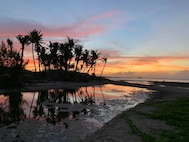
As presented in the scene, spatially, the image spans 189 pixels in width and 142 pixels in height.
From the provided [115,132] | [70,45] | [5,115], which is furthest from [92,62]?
[115,132]

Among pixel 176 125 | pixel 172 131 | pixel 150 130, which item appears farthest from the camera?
pixel 176 125

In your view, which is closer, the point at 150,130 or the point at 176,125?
the point at 150,130

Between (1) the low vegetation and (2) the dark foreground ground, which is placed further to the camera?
(2) the dark foreground ground

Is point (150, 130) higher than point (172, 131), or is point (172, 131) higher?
point (172, 131)

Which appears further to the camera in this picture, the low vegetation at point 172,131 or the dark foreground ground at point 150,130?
the dark foreground ground at point 150,130

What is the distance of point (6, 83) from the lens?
5853 cm

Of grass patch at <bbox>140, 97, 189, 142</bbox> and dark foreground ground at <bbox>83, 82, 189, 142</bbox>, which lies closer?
grass patch at <bbox>140, 97, 189, 142</bbox>

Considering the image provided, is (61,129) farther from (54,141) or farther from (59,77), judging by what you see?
(59,77)

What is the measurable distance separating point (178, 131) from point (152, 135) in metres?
1.98

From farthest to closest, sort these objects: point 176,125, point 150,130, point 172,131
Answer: point 176,125
point 150,130
point 172,131

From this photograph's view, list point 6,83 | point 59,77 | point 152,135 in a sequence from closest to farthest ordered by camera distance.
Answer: point 152,135
point 6,83
point 59,77

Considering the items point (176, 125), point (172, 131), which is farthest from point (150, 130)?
point (176, 125)

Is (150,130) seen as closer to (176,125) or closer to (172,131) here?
(172,131)

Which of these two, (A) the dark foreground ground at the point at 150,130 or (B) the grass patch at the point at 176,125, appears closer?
(B) the grass patch at the point at 176,125
